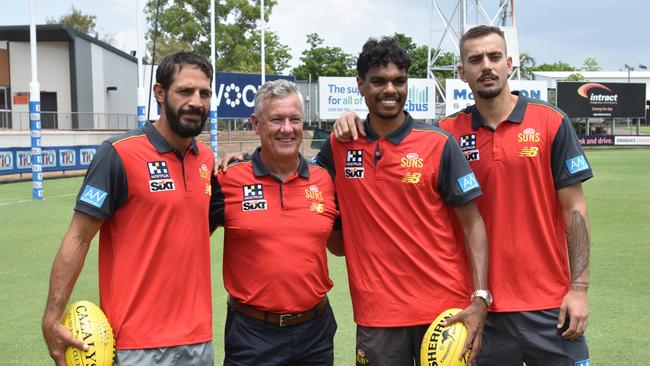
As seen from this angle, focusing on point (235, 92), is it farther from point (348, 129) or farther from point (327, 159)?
point (348, 129)

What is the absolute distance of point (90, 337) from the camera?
11.6 ft

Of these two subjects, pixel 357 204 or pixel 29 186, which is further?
pixel 29 186

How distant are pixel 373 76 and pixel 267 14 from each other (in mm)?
52007

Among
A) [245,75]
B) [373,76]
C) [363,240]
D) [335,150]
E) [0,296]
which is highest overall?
[245,75]

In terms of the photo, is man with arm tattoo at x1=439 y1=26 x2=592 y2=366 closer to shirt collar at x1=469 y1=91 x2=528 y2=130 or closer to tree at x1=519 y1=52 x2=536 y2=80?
shirt collar at x1=469 y1=91 x2=528 y2=130

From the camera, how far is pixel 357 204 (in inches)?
163

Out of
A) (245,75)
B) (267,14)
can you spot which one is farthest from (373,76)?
(267,14)

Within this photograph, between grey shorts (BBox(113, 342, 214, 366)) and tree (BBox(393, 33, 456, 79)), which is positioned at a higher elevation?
tree (BBox(393, 33, 456, 79))

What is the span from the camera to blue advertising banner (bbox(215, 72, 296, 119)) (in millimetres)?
28484

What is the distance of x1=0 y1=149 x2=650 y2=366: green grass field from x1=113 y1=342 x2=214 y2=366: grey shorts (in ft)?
7.74

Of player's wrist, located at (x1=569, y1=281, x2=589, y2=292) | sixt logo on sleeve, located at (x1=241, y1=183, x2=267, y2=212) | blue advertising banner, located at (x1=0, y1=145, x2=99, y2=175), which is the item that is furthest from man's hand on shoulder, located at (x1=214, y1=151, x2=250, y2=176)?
blue advertising banner, located at (x1=0, y1=145, x2=99, y2=175)

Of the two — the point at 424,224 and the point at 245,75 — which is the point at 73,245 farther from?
the point at 245,75

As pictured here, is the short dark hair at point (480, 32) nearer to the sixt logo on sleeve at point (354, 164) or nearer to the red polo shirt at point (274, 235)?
the sixt logo on sleeve at point (354, 164)

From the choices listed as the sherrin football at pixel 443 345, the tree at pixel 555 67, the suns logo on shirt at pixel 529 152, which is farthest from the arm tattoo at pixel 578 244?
the tree at pixel 555 67
